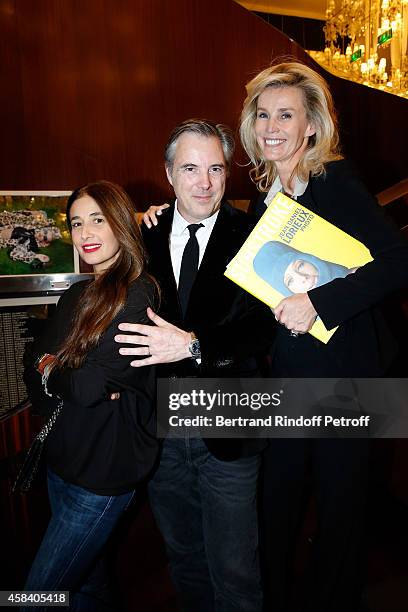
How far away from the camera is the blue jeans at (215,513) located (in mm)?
1363

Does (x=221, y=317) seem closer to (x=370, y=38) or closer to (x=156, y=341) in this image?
(x=156, y=341)

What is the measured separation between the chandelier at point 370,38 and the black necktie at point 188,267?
8.46 meters

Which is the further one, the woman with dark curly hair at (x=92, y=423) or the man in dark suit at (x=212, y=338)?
the man in dark suit at (x=212, y=338)

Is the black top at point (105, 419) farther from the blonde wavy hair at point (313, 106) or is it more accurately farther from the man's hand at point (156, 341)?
the blonde wavy hair at point (313, 106)

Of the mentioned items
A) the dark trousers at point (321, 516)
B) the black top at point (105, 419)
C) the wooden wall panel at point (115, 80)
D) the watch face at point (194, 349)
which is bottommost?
the dark trousers at point (321, 516)

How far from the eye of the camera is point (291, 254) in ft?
4.18

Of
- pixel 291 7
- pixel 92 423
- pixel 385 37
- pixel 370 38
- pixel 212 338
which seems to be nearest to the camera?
pixel 92 423

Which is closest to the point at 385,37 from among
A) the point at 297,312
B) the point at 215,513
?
the point at 297,312

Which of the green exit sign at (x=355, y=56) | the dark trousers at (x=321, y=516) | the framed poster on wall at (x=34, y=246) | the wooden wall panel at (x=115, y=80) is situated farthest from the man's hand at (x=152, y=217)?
the green exit sign at (x=355, y=56)

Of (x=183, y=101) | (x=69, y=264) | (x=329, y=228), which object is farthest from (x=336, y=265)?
(x=183, y=101)

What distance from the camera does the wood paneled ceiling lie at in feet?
30.9

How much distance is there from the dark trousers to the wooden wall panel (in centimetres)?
224

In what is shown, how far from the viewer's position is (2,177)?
274 cm

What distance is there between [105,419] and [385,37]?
9045mm
